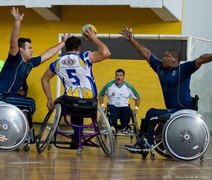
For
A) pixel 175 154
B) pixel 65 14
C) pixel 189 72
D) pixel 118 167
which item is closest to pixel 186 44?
pixel 65 14

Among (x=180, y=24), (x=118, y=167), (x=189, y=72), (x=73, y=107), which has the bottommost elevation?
(x=118, y=167)

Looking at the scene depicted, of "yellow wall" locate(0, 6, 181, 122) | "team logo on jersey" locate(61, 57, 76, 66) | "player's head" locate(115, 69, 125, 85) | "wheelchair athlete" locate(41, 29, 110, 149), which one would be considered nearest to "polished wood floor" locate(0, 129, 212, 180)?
"wheelchair athlete" locate(41, 29, 110, 149)

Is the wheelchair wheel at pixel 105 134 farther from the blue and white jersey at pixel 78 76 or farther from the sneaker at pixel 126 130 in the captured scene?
the sneaker at pixel 126 130

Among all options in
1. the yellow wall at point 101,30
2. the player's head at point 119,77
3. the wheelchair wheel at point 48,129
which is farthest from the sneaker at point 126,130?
the wheelchair wheel at point 48,129

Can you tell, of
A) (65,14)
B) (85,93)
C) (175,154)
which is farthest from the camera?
(65,14)

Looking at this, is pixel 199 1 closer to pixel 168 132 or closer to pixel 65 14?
pixel 65 14

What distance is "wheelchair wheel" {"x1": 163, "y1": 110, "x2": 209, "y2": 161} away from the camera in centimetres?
688

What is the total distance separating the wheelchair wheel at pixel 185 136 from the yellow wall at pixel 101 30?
18.1 ft

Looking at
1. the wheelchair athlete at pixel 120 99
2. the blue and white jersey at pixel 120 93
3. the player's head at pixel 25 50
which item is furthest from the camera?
the blue and white jersey at pixel 120 93

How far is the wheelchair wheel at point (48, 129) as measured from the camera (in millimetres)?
7035

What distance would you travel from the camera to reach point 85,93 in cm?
737

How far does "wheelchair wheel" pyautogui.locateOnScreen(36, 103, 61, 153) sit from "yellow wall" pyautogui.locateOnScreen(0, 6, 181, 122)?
5.25m

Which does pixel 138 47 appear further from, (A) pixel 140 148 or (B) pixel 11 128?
→ (B) pixel 11 128

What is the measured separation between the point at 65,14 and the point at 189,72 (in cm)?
731
